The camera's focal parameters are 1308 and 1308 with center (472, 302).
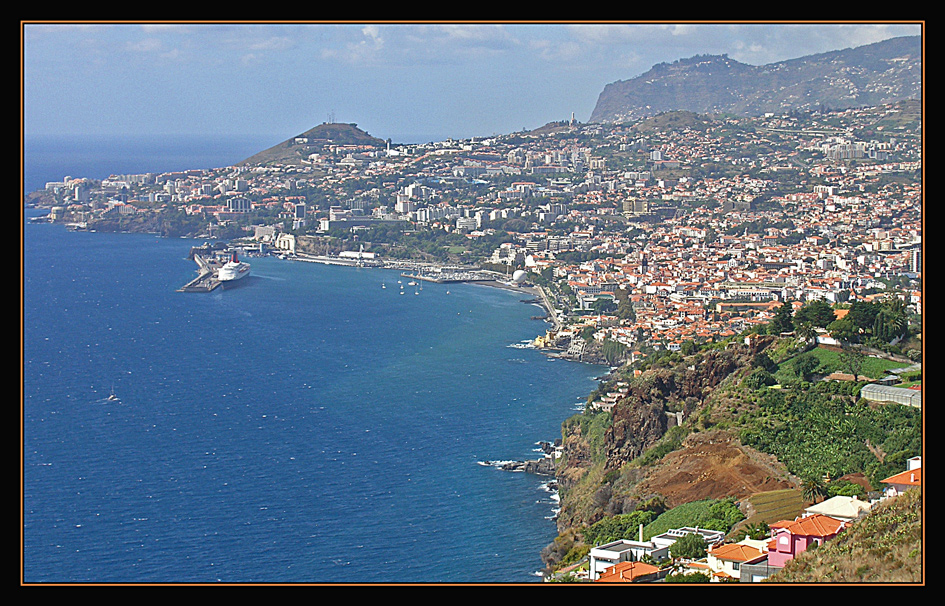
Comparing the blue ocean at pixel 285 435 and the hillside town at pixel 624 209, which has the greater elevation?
the hillside town at pixel 624 209

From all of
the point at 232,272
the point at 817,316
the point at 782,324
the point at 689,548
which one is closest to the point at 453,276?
the point at 232,272

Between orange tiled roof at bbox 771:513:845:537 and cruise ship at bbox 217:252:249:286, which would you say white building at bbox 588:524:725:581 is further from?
cruise ship at bbox 217:252:249:286

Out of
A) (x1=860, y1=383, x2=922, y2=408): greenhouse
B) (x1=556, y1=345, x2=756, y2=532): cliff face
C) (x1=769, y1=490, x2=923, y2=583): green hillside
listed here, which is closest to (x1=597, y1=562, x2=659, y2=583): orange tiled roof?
(x1=769, y1=490, x2=923, y2=583): green hillside

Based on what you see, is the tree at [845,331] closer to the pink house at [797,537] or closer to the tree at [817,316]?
the tree at [817,316]

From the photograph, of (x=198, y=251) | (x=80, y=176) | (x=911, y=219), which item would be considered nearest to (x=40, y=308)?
(x=198, y=251)

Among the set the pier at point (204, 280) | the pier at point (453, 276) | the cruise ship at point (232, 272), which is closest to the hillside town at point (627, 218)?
the pier at point (453, 276)

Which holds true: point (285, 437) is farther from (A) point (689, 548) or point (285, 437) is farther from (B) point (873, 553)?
(B) point (873, 553)

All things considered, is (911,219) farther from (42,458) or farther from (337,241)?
(42,458)
